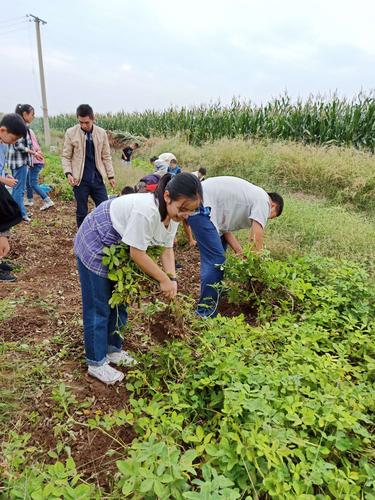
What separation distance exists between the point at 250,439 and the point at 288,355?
79 cm

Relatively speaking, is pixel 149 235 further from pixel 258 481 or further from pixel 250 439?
pixel 258 481

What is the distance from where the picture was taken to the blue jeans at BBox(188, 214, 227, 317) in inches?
122

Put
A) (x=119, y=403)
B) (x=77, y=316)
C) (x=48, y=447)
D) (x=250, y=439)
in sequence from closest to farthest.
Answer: (x=250, y=439) → (x=48, y=447) → (x=119, y=403) → (x=77, y=316)

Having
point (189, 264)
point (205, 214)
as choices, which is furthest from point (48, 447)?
point (189, 264)

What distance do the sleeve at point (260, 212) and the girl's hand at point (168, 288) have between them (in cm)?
126

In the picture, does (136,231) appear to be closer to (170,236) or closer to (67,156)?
(170,236)

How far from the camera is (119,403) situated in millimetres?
2170

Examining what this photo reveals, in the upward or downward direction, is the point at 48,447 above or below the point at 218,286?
below

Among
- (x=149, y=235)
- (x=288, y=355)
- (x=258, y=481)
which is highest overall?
(x=149, y=235)

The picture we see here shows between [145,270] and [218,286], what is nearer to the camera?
[145,270]

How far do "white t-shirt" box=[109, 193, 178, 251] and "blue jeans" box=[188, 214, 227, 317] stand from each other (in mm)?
1002

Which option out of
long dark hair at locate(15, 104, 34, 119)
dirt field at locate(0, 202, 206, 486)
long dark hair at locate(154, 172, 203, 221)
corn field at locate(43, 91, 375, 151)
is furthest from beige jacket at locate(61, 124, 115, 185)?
corn field at locate(43, 91, 375, 151)

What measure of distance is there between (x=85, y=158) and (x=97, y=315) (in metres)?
2.75

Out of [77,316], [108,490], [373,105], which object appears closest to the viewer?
[108,490]
